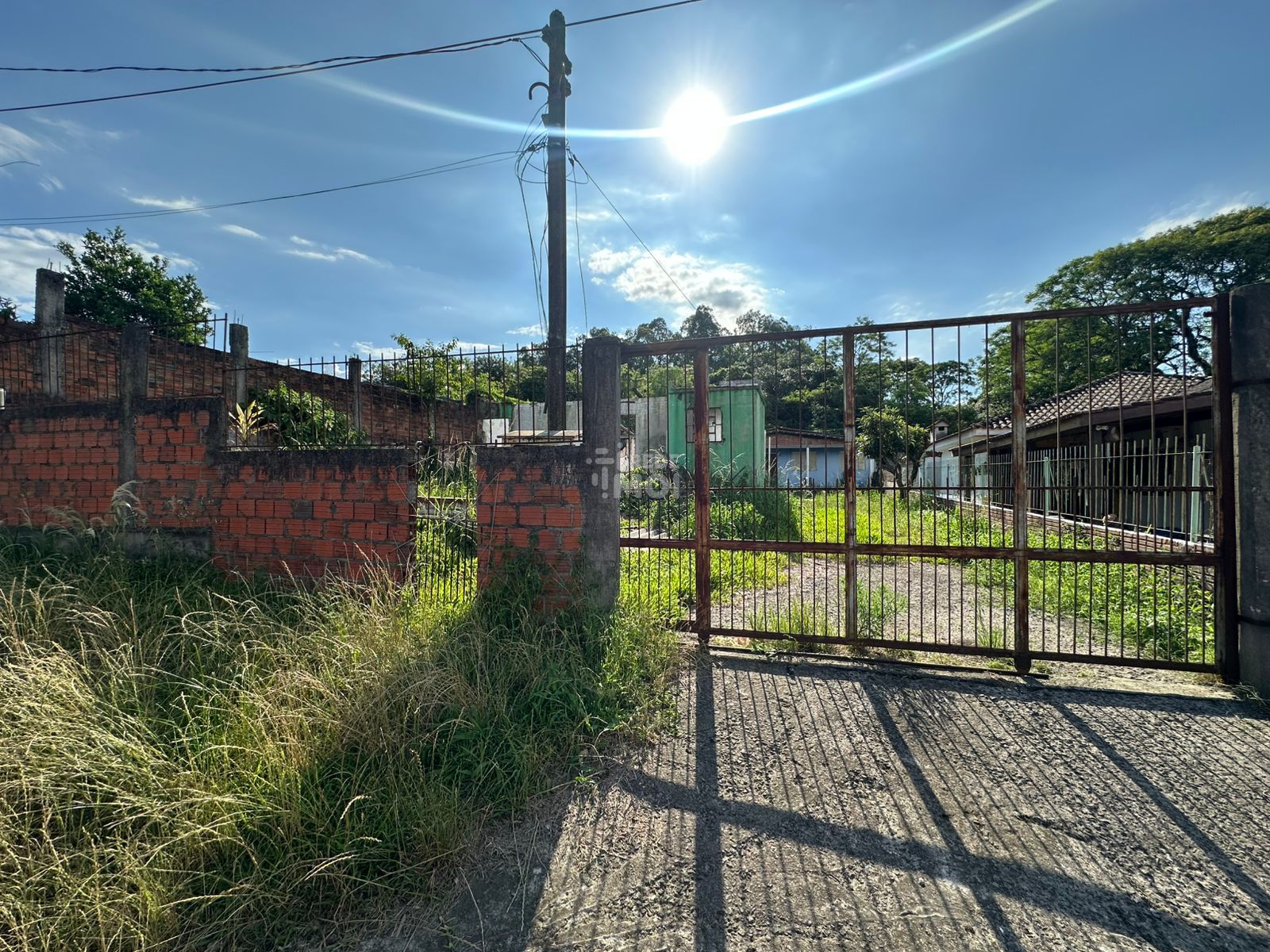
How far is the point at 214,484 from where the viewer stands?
460 cm

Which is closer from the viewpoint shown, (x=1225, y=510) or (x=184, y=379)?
(x=1225, y=510)

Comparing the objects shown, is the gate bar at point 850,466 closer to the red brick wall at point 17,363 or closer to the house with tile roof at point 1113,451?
the house with tile roof at point 1113,451

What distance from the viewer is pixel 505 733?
250 cm

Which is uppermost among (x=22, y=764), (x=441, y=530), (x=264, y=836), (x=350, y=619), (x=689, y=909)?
(x=441, y=530)

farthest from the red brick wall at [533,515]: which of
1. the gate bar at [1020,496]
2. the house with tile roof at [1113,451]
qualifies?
the gate bar at [1020,496]

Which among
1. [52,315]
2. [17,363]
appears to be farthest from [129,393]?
[17,363]

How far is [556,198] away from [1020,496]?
203 inches

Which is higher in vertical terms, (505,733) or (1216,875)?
(505,733)

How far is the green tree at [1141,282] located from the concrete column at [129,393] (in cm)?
2069

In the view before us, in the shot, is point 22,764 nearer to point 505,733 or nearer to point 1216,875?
point 505,733

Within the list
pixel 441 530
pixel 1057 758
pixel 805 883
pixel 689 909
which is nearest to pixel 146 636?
pixel 441 530

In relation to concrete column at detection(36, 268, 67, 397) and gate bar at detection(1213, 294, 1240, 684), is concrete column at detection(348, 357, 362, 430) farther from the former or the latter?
gate bar at detection(1213, 294, 1240, 684)

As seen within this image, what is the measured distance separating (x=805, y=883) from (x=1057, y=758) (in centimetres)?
158

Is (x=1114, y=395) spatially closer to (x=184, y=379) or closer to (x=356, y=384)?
(x=356, y=384)
